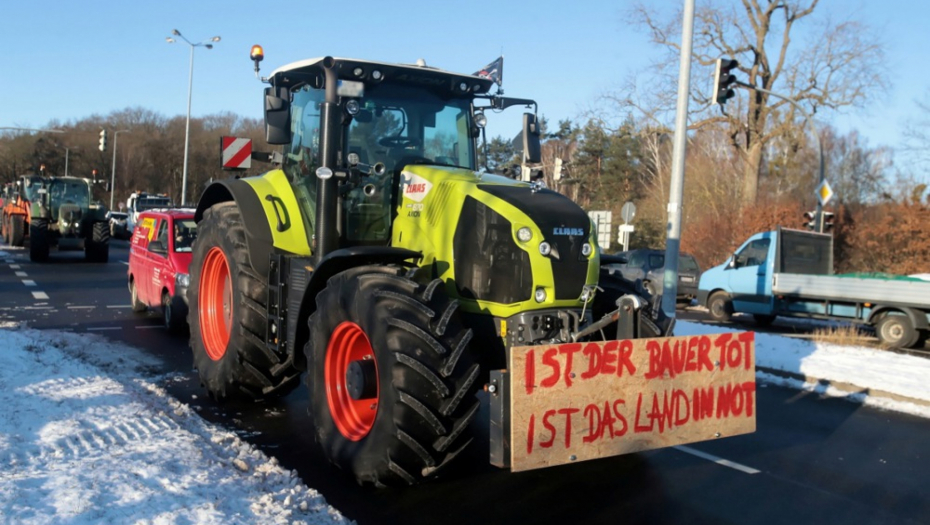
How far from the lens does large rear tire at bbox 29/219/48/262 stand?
25156mm

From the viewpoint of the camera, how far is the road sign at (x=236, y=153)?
8328 millimetres

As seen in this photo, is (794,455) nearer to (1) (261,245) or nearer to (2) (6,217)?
(1) (261,245)

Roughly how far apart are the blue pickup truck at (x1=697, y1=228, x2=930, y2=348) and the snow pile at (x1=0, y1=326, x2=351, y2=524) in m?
12.9

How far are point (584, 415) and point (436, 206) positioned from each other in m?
1.97

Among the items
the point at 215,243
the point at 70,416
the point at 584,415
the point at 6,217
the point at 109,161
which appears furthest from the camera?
the point at 109,161

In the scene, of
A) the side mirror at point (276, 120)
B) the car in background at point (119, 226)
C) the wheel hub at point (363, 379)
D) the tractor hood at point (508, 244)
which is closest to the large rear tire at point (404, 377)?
the wheel hub at point (363, 379)

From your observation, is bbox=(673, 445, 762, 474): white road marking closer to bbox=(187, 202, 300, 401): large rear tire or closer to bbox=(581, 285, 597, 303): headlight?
bbox=(581, 285, 597, 303): headlight

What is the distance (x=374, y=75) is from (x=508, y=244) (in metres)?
1.95

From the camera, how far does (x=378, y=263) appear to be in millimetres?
5965

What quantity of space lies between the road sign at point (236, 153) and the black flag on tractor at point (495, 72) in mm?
2646

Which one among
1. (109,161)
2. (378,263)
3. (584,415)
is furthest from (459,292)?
(109,161)

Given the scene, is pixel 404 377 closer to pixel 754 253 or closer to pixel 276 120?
pixel 276 120

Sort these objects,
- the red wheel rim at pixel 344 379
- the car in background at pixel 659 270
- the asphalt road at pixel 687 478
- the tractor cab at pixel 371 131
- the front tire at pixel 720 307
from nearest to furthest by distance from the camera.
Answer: the asphalt road at pixel 687 478
the red wheel rim at pixel 344 379
the tractor cab at pixel 371 131
the front tire at pixel 720 307
the car in background at pixel 659 270

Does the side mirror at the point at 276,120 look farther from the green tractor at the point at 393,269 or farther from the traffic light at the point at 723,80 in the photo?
the traffic light at the point at 723,80
